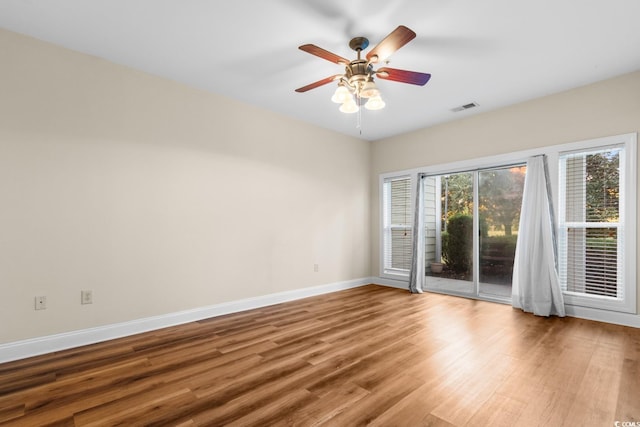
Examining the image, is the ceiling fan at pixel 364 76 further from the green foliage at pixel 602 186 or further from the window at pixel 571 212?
the green foliage at pixel 602 186

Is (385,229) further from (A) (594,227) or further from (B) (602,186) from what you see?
(B) (602,186)

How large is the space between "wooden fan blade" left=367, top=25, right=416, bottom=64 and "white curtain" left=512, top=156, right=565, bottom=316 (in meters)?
2.94

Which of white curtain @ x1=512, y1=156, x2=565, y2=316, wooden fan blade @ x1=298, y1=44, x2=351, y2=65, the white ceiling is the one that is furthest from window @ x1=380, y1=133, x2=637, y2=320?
wooden fan blade @ x1=298, y1=44, x2=351, y2=65

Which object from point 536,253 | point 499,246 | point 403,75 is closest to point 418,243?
point 499,246

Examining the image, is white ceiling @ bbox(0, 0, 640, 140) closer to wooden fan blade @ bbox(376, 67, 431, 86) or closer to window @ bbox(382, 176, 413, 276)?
wooden fan blade @ bbox(376, 67, 431, 86)

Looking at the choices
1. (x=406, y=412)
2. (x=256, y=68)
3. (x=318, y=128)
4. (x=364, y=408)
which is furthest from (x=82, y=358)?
(x=318, y=128)

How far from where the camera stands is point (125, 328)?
317 centimetres

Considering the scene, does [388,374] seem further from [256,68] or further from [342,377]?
[256,68]

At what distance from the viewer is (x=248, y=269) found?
4199 mm

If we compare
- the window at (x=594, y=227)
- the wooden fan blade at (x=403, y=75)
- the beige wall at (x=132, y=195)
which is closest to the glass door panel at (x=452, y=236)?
the window at (x=594, y=227)

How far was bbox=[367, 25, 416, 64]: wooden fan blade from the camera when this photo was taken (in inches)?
81.9

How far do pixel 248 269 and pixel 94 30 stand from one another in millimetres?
3054

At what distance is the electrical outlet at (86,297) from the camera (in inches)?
116

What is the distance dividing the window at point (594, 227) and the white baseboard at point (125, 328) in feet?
12.2
